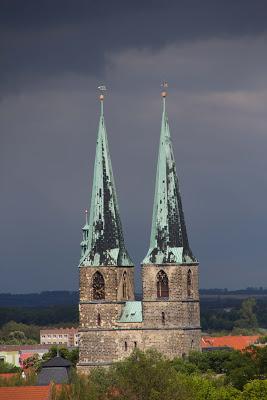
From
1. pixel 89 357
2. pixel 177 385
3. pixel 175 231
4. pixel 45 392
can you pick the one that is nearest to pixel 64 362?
pixel 89 357

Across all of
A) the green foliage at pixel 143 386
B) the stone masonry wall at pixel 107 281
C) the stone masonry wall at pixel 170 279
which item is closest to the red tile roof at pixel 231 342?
the stone masonry wall at pixel 107 281

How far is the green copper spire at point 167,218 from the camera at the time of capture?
104000mm

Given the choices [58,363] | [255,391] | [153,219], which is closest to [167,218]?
[153,219]

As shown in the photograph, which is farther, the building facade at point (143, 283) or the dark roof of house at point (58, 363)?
the dark roof of house at point (58, 363)

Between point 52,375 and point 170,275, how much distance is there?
8733 mm

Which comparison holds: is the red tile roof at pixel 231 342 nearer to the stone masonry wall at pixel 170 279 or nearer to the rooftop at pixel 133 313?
the rooftop at pixel 133 313

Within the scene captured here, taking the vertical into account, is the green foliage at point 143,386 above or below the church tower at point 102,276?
below

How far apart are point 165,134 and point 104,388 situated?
28.2 m

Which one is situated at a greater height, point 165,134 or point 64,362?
point 165,134

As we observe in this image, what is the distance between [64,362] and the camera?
352 ft

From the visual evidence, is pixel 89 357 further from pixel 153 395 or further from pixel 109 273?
pixel 153 395

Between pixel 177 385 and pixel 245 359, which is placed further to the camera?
pixel 245 359

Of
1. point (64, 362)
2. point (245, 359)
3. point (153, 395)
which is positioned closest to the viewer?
point (153, 395)

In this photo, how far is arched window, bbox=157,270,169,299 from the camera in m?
104
